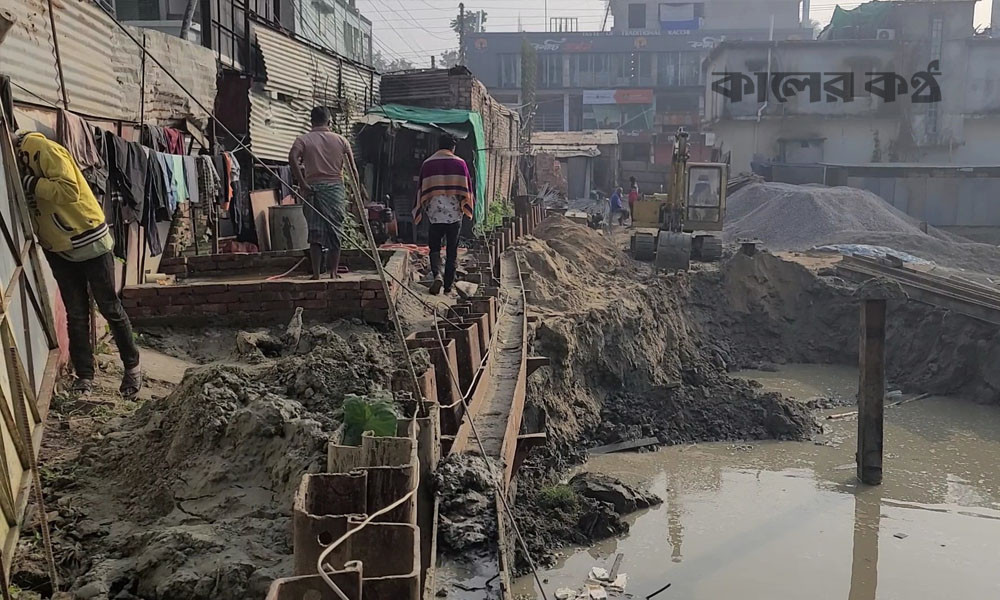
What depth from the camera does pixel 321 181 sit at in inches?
291

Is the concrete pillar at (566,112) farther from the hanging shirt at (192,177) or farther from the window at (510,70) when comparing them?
the hanging shirt at (192,177)

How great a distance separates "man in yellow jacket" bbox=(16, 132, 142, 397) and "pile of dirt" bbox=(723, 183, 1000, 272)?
72.5 ft

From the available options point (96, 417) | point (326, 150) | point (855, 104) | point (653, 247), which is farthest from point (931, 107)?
point (96, 417)

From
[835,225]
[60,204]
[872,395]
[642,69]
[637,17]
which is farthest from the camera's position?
[637,17]

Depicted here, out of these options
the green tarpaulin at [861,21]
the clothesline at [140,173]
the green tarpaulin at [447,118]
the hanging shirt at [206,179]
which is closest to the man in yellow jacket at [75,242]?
the clothesline at [140,173]

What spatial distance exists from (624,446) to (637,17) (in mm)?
52909

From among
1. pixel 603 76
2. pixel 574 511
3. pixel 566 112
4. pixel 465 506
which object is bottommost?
pixel 574 511

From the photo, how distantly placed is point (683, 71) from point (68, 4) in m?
49.7

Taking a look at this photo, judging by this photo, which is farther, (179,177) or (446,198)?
(446,198)

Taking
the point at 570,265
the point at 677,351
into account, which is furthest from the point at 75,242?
the point at 570,265

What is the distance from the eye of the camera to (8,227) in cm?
400

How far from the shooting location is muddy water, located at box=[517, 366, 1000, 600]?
320 inches

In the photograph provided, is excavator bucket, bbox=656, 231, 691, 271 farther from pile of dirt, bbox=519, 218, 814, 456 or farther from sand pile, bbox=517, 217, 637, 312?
pile of dirt, bbox=519, 218, 814, 456

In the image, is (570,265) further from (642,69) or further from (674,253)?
(642,69)
